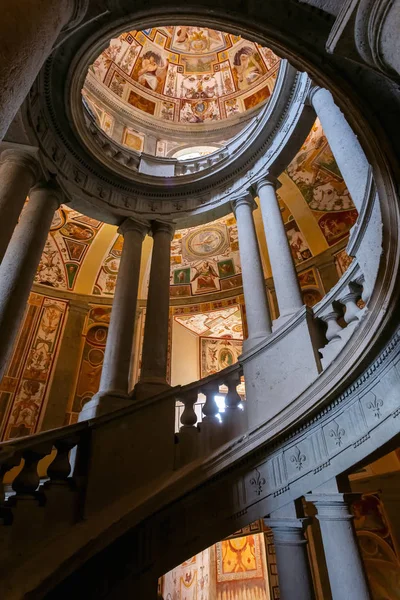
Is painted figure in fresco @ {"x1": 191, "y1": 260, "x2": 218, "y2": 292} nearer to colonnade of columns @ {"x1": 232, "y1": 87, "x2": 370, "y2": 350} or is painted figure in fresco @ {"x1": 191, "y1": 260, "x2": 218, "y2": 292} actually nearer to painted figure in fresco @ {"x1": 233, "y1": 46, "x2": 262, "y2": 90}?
colonnade of columns @ {"x1": 232, "y1": 87, "x2": 370, "y2": 350}

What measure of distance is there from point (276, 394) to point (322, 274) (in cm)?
708

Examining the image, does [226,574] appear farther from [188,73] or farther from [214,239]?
[188,73]

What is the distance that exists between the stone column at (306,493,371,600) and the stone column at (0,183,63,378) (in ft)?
10.5

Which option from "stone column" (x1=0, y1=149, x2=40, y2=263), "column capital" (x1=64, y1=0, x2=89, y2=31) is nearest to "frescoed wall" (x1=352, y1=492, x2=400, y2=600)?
"stone column" (x1=0, y1=149, x2=40, y2=263)

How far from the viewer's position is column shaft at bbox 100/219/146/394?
15.3ft

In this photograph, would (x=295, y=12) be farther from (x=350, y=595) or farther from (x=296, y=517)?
(x=350, y=595)

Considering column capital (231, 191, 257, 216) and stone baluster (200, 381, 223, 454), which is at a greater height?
Result: column capital (231, 191, 257, 216)

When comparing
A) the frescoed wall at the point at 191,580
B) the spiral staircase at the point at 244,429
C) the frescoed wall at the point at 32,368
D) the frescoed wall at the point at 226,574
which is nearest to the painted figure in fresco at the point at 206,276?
the frescoed wall at the point at 32,368

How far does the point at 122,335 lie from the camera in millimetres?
5027

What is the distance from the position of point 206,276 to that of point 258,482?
9438 millimetres

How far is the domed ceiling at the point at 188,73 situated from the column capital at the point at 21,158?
304 inches

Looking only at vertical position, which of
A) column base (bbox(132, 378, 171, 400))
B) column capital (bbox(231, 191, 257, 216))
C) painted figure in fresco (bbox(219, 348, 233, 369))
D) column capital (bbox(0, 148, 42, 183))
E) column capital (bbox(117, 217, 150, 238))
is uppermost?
painted figure in fresco (bbox(219, 348, 233, 369))

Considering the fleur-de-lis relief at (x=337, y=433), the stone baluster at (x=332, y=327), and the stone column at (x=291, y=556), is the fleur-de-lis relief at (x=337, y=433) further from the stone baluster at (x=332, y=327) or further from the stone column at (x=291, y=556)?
the stone baluster at (x=332, y=327)

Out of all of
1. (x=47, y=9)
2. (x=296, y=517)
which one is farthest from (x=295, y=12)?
(x=296, y=517)
